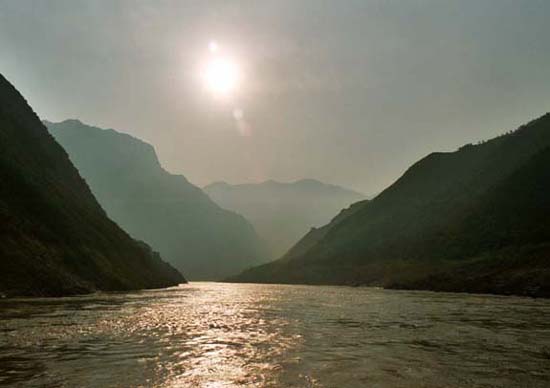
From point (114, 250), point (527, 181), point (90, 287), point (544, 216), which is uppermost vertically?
point (527, 181)

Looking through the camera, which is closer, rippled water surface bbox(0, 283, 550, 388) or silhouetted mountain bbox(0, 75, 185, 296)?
rippled water surface bbox(0, 283, 550, 388)

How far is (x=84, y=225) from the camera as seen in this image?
13025cm

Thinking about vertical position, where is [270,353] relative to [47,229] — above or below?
below

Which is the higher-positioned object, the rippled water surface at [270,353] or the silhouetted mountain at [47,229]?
the silhouetted mountain at [47,229]

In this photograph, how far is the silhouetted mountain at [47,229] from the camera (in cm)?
8488

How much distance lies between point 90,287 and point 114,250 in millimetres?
41106

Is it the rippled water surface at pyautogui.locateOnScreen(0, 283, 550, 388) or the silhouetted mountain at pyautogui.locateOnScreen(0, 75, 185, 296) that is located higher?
the silhouetted mountain at pyautogui.locateOnScreen(0, 75, 185, 296)

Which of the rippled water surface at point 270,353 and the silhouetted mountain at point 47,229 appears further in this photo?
the silhouetted mountain at point 47,229

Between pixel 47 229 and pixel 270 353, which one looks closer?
pixel 270 353

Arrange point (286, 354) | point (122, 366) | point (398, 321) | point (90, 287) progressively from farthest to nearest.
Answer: point (90, 287)
point (398, 321)
point (286, 354)
point (122, 366)

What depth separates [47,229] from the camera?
106062 mm

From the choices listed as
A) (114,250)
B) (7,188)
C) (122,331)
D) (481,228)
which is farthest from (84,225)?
(481,228)

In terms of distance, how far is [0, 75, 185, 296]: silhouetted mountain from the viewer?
3342 inches

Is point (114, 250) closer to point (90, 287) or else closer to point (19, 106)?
point (90, 287)
